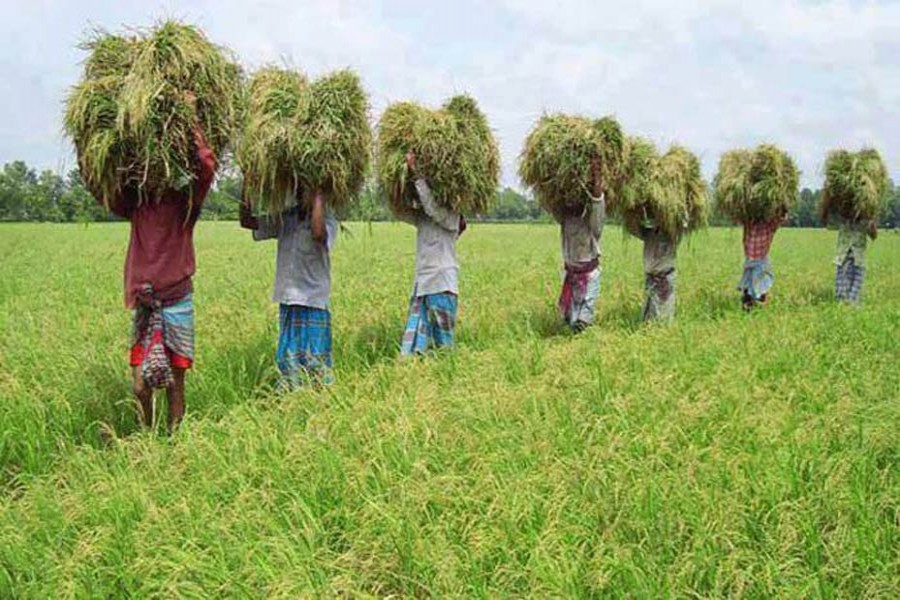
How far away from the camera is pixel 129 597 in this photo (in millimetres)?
2689

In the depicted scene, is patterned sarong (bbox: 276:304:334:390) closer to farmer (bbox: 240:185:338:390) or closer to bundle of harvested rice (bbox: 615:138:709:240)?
farmer (bbox: 240:185:338:390)

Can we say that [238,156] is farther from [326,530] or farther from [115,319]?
[115,319]

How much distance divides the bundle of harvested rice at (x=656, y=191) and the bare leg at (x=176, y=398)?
13.9 ft

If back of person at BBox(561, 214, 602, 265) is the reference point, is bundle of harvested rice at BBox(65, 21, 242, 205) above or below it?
above

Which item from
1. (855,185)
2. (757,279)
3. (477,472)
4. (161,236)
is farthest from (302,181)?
(855,185)

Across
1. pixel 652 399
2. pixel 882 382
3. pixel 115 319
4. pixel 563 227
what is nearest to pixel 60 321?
pixel 115 319

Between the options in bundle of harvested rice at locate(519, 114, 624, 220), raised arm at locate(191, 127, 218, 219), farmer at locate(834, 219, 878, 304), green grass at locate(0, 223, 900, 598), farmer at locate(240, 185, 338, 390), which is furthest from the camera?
farmer at locate(834, 219, 878, 304)

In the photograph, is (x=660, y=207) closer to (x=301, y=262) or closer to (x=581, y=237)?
(x=581, y=237)

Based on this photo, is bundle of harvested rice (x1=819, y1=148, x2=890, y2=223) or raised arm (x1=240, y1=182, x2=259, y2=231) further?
bundle of harvested rice (x1=819, y1=148, x2=890, y2=223)

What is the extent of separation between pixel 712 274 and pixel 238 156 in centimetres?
1005

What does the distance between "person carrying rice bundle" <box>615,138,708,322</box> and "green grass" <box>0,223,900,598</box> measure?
1332 millimetres

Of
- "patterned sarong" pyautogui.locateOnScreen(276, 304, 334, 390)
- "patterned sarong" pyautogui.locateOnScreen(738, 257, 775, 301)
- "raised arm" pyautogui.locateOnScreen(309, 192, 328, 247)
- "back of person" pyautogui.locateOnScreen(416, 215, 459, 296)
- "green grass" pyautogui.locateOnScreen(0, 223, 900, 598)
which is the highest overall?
"raised arm" pyautogui.locateOnScreen(309, 192, 328, 247)

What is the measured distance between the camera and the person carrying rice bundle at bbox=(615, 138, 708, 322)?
6988 mm

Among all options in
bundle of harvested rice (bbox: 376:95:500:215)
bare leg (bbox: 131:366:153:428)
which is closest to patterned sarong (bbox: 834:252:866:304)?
bundle of harvested rice (bbox: 376:95:500:215)
